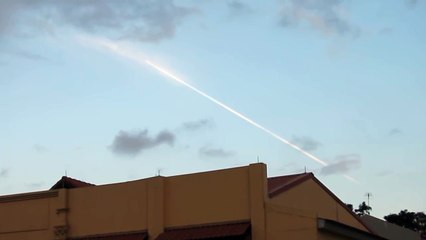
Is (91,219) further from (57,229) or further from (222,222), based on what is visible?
(222,222)

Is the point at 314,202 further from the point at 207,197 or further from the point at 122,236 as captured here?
the point at 122,236

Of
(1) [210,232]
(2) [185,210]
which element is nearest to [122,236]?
(2) [185,210]

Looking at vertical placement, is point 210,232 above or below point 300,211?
below

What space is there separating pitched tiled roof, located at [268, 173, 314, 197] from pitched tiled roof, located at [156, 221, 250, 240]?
1.97m

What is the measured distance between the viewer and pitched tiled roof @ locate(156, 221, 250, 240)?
26750 mm

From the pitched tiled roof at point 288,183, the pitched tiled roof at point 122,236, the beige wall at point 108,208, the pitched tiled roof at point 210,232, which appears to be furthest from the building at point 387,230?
the pitched tiled roof at point 122,236

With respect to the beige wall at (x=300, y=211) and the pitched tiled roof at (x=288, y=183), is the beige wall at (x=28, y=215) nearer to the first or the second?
the pitched tiled roof at (x=288, y=183)

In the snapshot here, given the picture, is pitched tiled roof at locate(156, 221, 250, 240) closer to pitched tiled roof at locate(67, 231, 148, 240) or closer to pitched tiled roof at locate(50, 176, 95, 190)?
pitched tiled roof at locate(67, 231, 148, 240)

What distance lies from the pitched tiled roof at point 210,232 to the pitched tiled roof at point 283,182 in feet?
6.46

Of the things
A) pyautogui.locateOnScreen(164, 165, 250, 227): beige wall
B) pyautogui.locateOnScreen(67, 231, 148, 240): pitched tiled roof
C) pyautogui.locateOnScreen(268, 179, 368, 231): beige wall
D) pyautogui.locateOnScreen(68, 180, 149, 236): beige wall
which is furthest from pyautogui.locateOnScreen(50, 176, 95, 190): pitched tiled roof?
pyautogui.locateOnScreen(268, 179, 368, 231): beige wall

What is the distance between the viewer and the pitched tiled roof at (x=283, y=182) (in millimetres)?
29000

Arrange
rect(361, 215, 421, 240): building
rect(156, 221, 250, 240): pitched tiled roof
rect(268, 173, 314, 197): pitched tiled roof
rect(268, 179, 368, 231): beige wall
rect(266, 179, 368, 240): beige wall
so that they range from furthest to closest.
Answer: rect(361, 215, 421, 240): building < rect(268, 179, 368, 231): beige wall < rect(268, 173, 314, 197): pitched tiled roof < rect(156, 221, 250, 240): pitched tiled roof < rect(266, 179, 368, 240): beige wall

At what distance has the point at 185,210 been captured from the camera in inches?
1132

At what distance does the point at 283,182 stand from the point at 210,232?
4.77 metres
